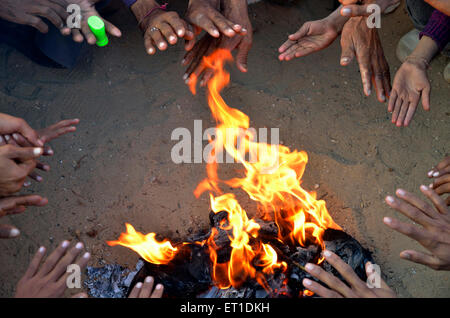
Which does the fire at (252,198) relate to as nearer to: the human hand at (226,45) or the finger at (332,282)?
the human hand at (226,45)

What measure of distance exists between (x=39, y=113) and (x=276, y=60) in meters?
2.02

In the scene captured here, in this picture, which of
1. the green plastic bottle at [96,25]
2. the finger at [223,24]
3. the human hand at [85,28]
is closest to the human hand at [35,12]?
the human hand at [85,28]

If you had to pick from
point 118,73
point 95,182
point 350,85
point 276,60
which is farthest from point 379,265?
point 118,73

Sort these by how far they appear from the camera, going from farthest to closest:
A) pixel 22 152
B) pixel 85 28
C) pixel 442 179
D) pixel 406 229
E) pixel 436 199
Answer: pixel 85 28 → pixel 442 179 → pixel 22 152 → pixel 436 199 → pixel 406 229

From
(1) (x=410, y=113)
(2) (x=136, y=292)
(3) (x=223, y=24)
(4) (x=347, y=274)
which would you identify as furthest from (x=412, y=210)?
(3) (x=223, y=24)

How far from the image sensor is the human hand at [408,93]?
2.34 m

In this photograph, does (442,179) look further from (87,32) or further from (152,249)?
(87,32)

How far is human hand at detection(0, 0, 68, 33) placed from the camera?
8.34 ft

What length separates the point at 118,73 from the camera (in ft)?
10.6

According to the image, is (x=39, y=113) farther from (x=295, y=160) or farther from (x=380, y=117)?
(x=380, y=117)

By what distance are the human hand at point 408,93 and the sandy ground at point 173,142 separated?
23.5 inches

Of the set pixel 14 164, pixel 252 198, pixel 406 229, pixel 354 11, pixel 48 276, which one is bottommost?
pixel 252 198

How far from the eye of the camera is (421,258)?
1.65 meters

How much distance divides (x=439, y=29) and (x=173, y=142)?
→ 2.06m
